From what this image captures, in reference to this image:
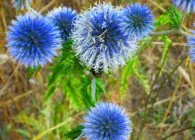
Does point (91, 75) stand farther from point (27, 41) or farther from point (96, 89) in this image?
point (27, 41)

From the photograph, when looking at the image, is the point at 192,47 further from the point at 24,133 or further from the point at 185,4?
the point at 24,133

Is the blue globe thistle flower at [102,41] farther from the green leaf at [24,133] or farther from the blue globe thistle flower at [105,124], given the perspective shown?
the green leaf at [24,133]

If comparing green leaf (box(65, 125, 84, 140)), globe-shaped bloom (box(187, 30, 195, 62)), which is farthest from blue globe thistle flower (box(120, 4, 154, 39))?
green leaf (box(65, 125, 84, 140))

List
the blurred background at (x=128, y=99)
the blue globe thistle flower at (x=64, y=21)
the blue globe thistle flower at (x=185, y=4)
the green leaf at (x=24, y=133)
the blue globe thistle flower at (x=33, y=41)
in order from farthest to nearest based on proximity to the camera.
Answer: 1. the green leaf at (x=24, y=133)
2. the blurred background at (x=128, y=99)
3. the blue globe thistle flower at (x=64, y=21)
4. the blue globe thistle flower at (x=33, y=41)
5. the blue globe thistle flower at (x=185, y=4)

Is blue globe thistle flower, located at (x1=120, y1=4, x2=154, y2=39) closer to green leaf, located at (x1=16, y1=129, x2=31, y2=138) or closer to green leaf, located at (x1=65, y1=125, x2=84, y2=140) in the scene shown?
green leaf, located at (x1=65, y1=125, x2=84, y2=140)

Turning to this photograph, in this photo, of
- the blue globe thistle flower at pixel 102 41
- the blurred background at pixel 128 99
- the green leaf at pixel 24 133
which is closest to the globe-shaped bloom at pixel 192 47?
the blue globe thistle flower at pixel 102 41
